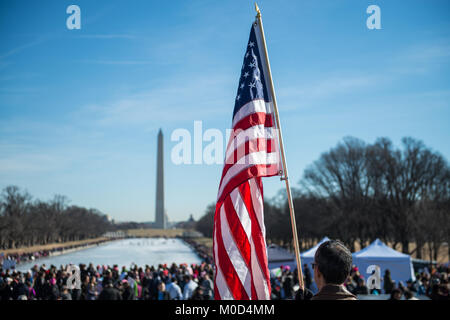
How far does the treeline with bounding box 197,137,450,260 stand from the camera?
39.9 m

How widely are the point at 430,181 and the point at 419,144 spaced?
384 centimetres

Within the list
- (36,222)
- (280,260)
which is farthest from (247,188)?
(36,222)

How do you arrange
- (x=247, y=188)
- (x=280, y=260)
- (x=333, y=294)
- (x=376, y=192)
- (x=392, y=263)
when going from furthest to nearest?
(x=376, y=192), (x=280, y=260), (x=392, y=263), (x=247, y=188), (x=333, y=294)

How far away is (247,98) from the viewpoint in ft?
18.3

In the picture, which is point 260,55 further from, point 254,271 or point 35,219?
point 35,219

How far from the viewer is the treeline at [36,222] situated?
6196 centimetres

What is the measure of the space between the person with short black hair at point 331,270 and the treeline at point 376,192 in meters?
36.5

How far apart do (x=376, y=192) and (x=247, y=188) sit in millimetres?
39780

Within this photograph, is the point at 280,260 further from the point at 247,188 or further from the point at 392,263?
the point at 247,188

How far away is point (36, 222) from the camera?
75125mm

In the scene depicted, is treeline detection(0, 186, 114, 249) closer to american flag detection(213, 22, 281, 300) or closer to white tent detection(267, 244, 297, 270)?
white tent detection(267, 244, 297, 270)

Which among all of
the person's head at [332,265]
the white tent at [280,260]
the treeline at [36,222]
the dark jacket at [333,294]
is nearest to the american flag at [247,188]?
the person's head at [332,265]

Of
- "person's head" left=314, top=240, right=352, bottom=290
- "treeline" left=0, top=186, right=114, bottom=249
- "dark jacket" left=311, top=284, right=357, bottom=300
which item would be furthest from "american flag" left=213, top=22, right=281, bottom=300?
"treeline" left=0, top=186, right=114, bottom=249

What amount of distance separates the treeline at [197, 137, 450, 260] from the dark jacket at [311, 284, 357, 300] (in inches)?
1440
